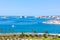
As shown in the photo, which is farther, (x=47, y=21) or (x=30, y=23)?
(x=30, y=23)

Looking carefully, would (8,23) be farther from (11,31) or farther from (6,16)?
→ (11,31)

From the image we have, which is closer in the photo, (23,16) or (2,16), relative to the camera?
(2,16)

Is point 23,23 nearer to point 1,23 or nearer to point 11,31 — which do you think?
point 1,23

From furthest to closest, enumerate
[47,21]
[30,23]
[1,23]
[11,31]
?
[30,23] < [47,21] < [1,23] < [11,31]

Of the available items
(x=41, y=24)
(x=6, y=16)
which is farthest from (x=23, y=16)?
(x=41, y=24)

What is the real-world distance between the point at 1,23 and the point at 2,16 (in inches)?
68.1

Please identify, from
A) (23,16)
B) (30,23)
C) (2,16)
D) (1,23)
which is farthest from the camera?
(30,23)

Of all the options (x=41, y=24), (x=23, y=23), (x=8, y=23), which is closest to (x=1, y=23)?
(x=8, y=23)

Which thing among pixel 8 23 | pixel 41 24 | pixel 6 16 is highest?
pixel 6 16

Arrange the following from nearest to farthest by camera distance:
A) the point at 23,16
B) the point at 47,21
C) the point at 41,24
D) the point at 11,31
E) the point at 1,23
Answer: the point at 11,31 → the point at 23,16 → the point at 1,23 → the point at 47,21 → the point at 41,24

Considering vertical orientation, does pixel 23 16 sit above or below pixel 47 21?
above

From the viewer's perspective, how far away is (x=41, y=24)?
1371 centimetres

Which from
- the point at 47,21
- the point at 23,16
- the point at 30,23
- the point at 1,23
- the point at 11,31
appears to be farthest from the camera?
the point at 30,23

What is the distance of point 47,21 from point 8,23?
9.52ft
